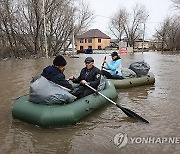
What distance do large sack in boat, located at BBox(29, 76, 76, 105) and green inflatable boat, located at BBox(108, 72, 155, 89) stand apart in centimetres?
351

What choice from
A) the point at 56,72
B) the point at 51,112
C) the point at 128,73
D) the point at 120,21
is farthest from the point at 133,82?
the point at 120,21

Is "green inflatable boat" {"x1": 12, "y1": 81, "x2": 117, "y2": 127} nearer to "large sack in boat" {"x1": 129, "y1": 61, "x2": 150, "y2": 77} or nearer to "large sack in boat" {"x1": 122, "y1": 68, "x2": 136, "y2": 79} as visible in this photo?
"large sack in boat" {"x1": 122, "y1": 68, "x2": 136, "y2": 79}

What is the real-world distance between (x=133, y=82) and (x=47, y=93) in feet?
14.4

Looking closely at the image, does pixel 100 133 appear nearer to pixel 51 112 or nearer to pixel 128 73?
pixel 51 112

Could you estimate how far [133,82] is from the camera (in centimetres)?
899

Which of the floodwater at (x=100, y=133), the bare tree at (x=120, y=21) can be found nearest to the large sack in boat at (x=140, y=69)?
the floodwater at (x=100, y=133)

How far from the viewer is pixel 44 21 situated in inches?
1176

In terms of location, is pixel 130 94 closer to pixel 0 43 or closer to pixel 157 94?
pixel 157 94

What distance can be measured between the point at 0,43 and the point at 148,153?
28208 millimetres

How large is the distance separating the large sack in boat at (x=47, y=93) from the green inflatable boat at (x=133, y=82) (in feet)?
11.5

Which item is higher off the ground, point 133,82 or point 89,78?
point 89,78

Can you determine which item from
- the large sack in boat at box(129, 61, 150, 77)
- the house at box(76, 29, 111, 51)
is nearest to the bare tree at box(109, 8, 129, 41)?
the house at box(76, 29, 111, 51)

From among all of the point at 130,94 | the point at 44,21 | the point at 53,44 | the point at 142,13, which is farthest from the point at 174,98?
the point at 142,13

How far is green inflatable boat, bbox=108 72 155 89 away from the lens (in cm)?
870
